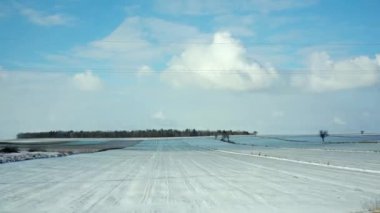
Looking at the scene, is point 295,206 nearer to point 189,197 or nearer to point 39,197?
point 189,197

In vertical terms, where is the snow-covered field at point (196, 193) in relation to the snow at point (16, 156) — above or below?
below

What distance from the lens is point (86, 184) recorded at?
23.5 m

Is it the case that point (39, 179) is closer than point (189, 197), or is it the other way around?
point (189, 197)

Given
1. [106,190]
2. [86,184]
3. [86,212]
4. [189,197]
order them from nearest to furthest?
[86,212] → [189,197] → [106,190] → [86,184]

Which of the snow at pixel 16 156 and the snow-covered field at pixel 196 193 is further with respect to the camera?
the snow at pixel 16 156

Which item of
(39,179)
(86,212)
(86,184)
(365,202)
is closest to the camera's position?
(86,212)

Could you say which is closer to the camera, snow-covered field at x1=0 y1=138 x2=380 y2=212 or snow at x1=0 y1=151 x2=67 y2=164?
snow-covered field at x1=0 y1=138 x2=380 y2=212

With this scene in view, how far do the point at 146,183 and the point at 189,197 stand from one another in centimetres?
616

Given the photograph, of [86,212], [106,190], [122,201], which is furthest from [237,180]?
[86,212]

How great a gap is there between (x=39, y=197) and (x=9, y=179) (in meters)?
8.71

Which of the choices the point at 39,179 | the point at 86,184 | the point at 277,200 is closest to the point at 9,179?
the point at 39,179

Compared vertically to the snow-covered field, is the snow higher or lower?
higher

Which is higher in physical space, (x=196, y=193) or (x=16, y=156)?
(x=16, y=156)

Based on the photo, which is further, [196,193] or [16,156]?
[16,156]
